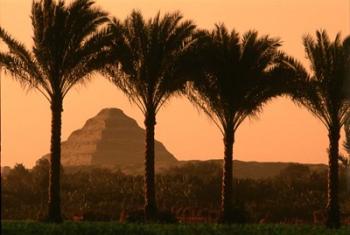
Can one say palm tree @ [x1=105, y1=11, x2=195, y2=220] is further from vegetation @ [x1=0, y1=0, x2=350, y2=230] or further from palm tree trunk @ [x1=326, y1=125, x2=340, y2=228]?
palm tree trunk @ [x1=326, y1=125, x2=340, y2=228]

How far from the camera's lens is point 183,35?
3672 centimetres

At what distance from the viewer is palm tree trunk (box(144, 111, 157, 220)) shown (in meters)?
36.6

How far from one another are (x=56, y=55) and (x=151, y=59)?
3.90 m

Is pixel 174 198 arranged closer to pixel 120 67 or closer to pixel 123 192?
pixel 123 192

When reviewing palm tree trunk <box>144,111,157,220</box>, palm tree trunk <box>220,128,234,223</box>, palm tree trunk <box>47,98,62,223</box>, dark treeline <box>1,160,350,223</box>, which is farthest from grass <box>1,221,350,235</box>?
dark treeline <box>1,160,350,223</box>

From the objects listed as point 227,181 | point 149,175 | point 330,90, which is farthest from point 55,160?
point 330,90

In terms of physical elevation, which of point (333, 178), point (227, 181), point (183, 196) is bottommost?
point (183, 196)

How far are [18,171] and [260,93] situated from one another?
70017mm

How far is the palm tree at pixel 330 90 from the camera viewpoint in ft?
122

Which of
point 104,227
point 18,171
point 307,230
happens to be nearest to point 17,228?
point 104,227

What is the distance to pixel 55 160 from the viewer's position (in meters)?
35.4

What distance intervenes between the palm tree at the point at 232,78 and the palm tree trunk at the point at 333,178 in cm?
297

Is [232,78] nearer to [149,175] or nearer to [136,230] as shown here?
[149,175]

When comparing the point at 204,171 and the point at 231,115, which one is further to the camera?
the point at 204,171
